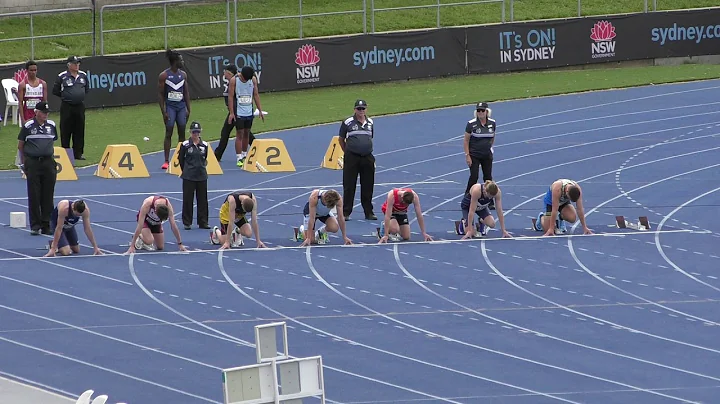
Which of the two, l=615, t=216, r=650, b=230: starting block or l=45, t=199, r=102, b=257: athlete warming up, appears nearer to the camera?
l=45, t=199, r=102, b=257: athlete warming up

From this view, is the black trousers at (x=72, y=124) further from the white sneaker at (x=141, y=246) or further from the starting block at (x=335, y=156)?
the white sneaker at (x=141, y=246)

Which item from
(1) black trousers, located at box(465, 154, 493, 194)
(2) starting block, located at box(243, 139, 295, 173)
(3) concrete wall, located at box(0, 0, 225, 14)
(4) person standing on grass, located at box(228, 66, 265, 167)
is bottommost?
(1) black trousers, located at box(465, 154, 493, 194)

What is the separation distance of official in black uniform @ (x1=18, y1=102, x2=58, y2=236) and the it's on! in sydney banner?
10.7 metres

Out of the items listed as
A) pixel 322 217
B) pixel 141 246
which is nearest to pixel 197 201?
pixel 141 246

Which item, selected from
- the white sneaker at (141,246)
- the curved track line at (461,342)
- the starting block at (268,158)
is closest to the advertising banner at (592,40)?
the starting block at (268,158)

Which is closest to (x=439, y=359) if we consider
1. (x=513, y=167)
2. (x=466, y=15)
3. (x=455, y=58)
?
(x=513, y=167)

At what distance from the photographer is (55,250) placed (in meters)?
17.5

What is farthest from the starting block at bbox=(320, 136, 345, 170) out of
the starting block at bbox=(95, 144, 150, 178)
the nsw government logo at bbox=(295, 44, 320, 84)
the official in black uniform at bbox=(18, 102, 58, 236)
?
the nsw government logo at bbox=(295, 44, 320, 84)

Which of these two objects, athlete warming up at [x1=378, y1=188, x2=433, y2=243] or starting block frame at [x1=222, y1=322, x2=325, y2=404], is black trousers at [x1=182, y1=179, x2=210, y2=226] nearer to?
athlete warming up at [x1=378, y1=188, x2=433, y2=243]

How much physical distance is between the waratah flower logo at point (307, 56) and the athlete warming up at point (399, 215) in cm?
1417

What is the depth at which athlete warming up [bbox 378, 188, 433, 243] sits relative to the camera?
18031 mm

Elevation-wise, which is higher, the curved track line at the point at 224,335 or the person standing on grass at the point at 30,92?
the person standing on grass at the point at 30,92

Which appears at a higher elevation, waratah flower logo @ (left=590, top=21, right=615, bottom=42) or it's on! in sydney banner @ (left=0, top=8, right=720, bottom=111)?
waratah flower logo @ (left=590, top=21, right=615, bottom=42)

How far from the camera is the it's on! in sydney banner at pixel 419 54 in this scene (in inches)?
1200
